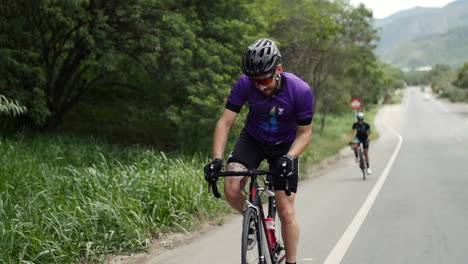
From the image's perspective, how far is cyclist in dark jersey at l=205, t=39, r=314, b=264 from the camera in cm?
443

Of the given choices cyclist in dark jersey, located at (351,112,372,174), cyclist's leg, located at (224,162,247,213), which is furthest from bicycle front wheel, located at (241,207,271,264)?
cyclist in dark jersey, located at (351,112,372,174)

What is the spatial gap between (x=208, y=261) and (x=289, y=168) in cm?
259

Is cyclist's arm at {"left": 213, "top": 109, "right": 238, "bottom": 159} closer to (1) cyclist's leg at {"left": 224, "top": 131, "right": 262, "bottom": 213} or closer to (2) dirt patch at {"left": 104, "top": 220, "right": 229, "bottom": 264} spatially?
(1) cyclist's leg at {"left": 224, "top": 131, "right": 262, "bottom": 213}

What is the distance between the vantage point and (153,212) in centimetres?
781

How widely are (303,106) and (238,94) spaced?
52 centimetres

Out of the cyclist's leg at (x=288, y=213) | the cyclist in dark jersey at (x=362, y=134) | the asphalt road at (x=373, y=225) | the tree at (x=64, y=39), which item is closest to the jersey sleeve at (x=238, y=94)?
the cyclist's leg at (x=288, y=213)

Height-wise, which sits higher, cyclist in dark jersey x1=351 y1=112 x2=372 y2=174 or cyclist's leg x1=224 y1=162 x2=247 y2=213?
cyclist's leg x1=224 y1=162 x2=247 y2=213

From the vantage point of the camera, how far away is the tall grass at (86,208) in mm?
5992

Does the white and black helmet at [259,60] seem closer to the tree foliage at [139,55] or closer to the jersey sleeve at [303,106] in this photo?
the jersey sleeve at [303,106]

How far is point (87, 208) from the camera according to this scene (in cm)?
710

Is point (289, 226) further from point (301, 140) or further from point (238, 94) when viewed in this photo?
point (238, 94)

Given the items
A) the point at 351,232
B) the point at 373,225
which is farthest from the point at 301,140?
the point at 373,225

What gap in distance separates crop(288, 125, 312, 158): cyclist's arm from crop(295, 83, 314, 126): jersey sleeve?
0.05m

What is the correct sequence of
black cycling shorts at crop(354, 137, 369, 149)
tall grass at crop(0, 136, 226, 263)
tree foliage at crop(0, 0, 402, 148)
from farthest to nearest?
black cycling shorts at crop(354, 137, 369, 149) → tree foliage at crop(0, 0, 402, 148) → tall grass at crop(0, 136, 226, 263)
